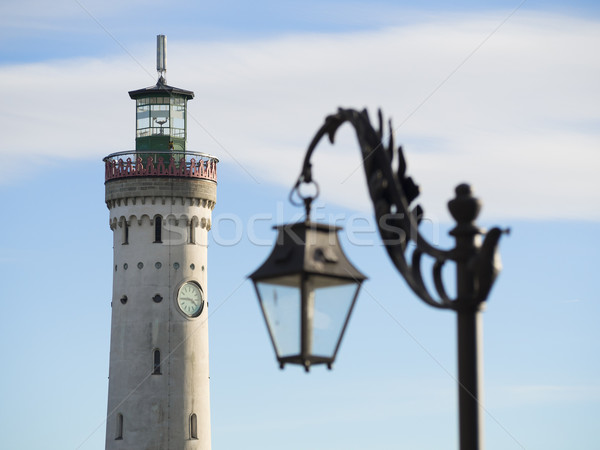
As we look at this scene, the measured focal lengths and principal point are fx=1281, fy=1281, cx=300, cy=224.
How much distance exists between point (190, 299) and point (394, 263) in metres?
64.9

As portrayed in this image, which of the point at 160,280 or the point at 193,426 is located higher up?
the point at 160,280

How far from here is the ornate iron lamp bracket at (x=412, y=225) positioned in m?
9.12

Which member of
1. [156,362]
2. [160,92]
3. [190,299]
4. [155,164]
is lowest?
[156,362]

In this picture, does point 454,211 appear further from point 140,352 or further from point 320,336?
point 140,352

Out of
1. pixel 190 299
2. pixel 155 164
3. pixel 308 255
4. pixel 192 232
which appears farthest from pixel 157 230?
pixel 308 255

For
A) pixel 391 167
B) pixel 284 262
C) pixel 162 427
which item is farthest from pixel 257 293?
pixel 162 427

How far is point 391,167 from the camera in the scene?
32.8 ft

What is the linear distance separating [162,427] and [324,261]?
63.3 metres

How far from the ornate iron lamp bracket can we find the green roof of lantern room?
64749 mm

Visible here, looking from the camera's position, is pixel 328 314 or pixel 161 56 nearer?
pixel 328 314

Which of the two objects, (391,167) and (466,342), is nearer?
(466,342)

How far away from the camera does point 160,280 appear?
73.8 metres

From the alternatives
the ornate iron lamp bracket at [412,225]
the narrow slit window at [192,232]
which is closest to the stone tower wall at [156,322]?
the narrow slit window at [192,232]

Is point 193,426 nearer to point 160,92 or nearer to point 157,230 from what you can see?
point 157,230
